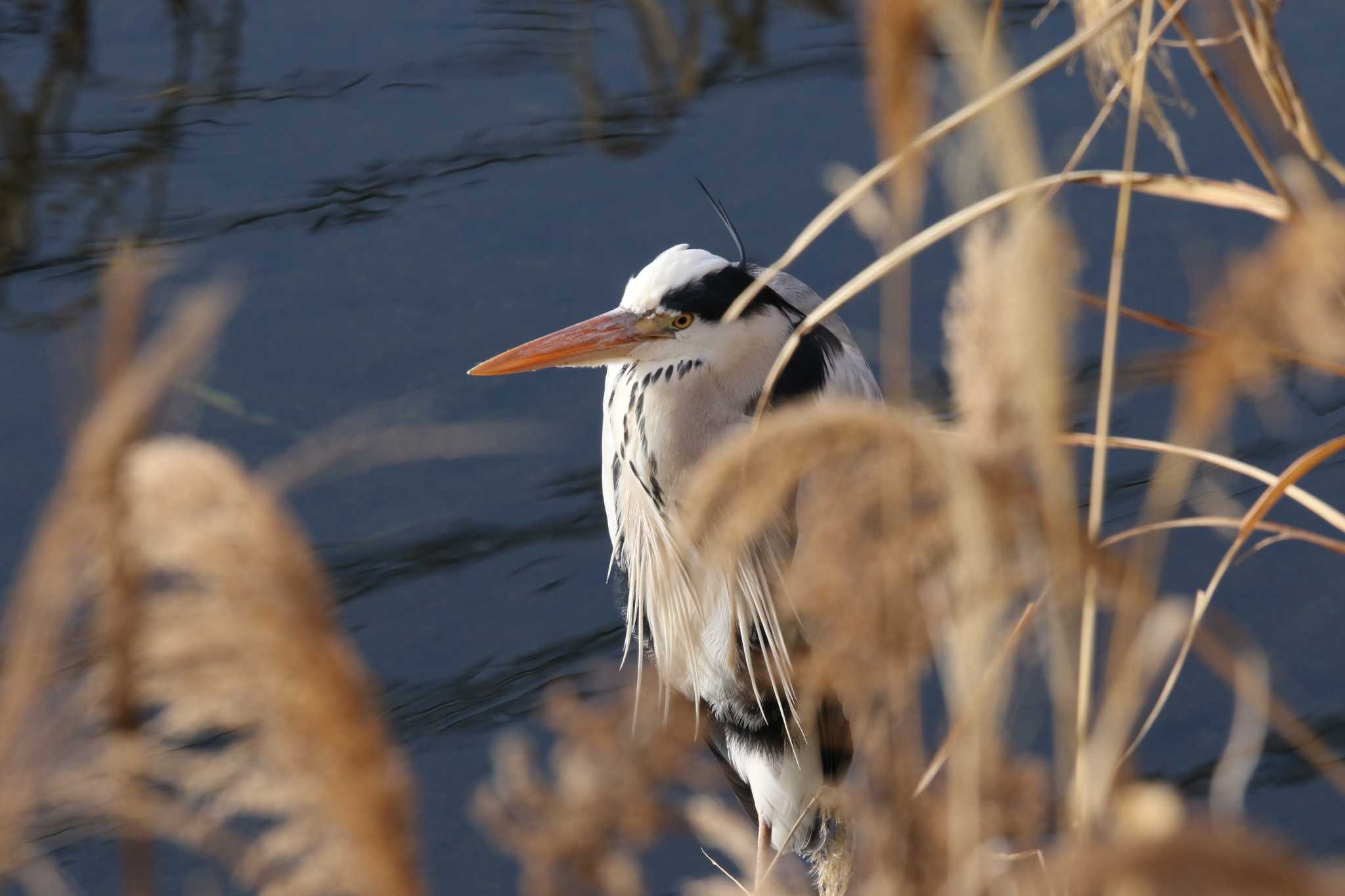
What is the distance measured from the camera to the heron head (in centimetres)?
190

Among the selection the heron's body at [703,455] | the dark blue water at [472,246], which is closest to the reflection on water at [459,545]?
the dark blue water at [472,246]

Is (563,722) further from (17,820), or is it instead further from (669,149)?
(669,149)

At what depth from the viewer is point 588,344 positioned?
1.93 meters

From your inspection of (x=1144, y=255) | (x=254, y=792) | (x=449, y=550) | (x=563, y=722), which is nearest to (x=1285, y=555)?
(x=1144, y=255)

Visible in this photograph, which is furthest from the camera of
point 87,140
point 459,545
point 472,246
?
point 87,140

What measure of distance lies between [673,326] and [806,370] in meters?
0.17

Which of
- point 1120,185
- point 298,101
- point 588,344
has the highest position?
point 1120,185

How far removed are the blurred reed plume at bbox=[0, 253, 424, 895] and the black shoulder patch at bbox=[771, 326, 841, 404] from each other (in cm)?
140

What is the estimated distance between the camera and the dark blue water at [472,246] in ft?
8.36

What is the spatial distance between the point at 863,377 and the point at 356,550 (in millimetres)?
1030

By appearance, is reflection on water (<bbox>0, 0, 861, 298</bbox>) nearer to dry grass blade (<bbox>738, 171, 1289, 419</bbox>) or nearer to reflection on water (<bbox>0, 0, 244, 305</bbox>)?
reflection on water (<bbox>0, 0, 244, 305</bbox>)

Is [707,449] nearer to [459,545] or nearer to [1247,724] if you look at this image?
[459,545]

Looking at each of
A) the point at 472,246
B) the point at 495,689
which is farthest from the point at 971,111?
the point at 472,246

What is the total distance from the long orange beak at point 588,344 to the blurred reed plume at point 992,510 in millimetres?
1053
